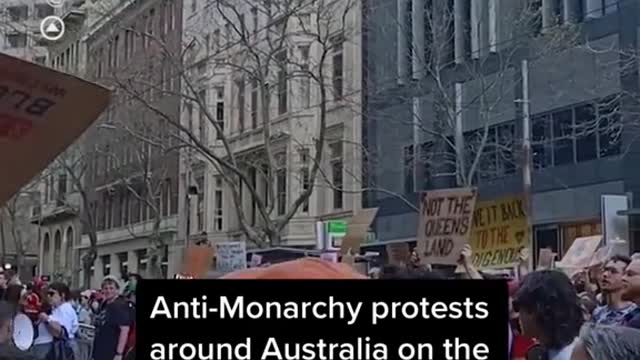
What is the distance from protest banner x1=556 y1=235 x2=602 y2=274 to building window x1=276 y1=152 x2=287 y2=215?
2549 centimetres

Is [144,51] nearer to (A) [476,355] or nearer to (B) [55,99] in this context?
(B) [55,99]

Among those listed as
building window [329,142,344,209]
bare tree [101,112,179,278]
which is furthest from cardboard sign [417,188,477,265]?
building window [329,142,344,209]

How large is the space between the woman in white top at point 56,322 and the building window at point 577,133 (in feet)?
47.3

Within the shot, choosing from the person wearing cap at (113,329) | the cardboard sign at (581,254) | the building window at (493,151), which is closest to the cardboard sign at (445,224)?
the cardboard sign at (581,254)

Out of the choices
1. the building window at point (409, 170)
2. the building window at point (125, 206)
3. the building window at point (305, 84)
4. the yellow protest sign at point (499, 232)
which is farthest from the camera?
the building window at point (125, 206)

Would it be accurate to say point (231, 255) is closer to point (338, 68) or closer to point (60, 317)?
point (60, 317)

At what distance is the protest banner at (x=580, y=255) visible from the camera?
40.3 ft

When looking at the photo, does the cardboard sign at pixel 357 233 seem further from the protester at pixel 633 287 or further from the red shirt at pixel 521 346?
the protester at pixel 633 287

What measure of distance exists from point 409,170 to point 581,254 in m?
20.3

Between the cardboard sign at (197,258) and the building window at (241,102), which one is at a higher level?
the building window at (241,102)

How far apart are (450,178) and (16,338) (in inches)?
978

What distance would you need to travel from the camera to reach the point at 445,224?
10391 mm

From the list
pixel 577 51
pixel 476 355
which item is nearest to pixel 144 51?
pixel 577 51

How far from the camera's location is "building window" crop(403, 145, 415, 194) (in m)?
32.8
